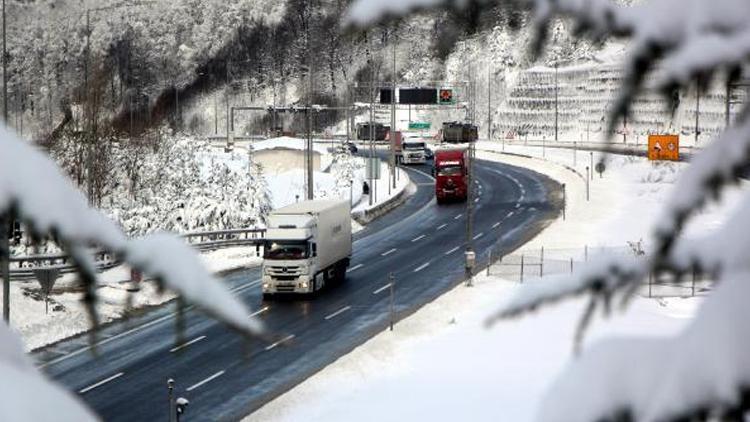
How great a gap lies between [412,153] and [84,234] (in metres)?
93.0

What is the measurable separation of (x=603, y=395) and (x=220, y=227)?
5217 centimetres

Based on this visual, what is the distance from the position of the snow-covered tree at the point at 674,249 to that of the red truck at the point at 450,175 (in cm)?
6203

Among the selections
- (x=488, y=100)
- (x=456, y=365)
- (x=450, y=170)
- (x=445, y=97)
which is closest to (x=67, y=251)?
(x=456, y=365)

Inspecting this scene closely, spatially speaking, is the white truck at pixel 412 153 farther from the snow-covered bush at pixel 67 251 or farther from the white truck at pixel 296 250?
the snow-covered bush at pixel 67 251

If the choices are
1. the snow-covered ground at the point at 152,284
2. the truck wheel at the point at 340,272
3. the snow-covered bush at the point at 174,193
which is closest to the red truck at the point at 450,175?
the snow-covered ground at the point at 152,284

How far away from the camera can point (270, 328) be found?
1073 inches

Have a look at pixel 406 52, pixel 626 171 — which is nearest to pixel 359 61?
pixel 406 52

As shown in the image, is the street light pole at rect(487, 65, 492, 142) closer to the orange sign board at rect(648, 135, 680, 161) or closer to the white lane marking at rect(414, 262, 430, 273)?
the orange sign board at rect(648, 135, 680, 161)

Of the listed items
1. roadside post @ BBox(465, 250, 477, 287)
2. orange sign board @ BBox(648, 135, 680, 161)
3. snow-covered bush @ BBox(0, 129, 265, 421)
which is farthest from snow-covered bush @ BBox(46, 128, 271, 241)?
snow-covered bush @ BBox(0, 129, 265, 421)

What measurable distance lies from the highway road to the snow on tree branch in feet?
44.8

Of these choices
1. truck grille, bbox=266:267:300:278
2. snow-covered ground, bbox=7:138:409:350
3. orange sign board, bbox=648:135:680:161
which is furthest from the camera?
orange sign board, bbox=648:135:680:161

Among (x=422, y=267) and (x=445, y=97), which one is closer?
(x=422, y=267)

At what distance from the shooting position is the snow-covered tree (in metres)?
1.44

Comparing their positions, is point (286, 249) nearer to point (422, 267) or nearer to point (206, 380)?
point (422, 267)
